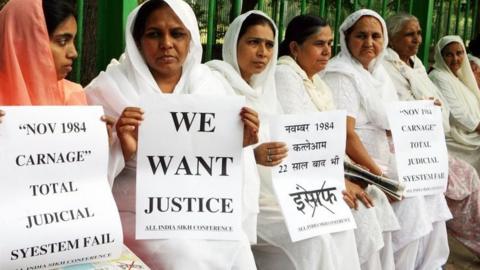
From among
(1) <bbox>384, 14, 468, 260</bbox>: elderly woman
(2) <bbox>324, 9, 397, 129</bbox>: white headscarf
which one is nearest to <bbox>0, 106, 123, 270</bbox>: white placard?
(2) <bbox>324, 9, 397, 129</bbox>: white headscarf

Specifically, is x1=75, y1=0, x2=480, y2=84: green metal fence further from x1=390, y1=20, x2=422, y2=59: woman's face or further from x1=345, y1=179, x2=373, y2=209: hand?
x1=345, y1=179, x2=373, y2=209: hand

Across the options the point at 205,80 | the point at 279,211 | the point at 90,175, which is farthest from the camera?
the point at 279,211

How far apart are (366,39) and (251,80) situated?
3.61ft

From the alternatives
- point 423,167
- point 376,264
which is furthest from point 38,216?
point 423,167

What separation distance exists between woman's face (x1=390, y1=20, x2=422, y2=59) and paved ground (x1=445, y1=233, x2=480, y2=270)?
1562 mm

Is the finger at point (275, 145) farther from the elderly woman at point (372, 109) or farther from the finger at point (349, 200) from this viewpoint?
the elderly woman at point (372, 109)

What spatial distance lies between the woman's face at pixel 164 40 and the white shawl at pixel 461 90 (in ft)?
9.79

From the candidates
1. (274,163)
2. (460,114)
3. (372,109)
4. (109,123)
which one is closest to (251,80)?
(274,163)

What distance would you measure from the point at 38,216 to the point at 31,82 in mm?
534

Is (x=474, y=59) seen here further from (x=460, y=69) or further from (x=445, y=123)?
(x=445, y=123)

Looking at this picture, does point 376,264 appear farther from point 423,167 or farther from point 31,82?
point 31,82

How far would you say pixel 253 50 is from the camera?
362 cm

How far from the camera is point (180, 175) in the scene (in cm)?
279

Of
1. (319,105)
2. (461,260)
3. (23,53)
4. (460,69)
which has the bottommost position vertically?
(461,260)
